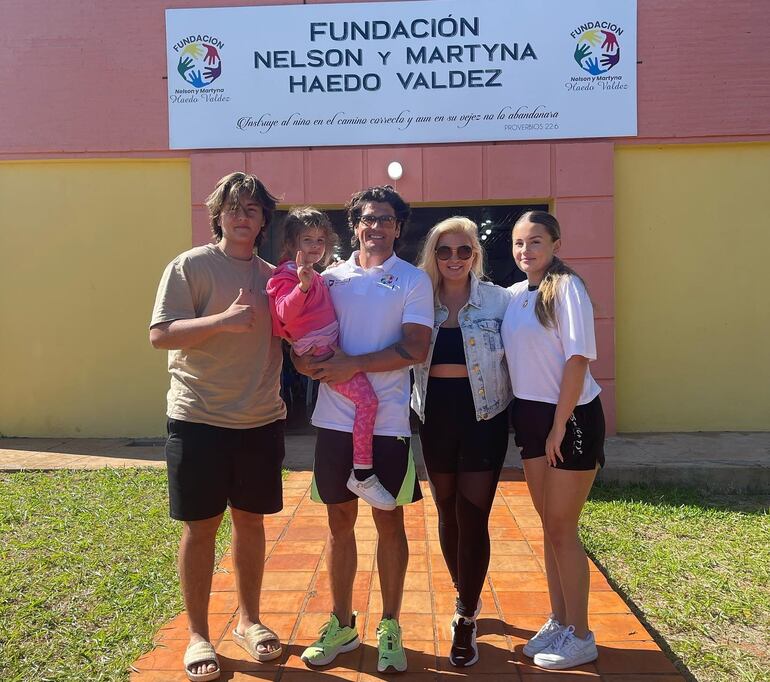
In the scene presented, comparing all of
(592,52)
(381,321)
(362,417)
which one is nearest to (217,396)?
(362,417)

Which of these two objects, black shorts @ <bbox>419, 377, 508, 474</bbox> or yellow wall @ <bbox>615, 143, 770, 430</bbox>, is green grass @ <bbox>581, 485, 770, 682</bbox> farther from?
yellow wall @ <bbox>615, 143, 770, 430</bbox>

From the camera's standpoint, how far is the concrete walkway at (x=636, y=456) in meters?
5.45

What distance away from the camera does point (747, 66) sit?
665 centimetres

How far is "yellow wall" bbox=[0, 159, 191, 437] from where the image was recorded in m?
7.16

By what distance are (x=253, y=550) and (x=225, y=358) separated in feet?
2.95

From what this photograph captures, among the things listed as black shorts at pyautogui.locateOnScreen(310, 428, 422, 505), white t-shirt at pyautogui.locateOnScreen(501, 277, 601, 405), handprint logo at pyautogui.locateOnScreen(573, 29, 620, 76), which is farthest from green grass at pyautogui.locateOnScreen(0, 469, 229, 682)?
handprint logo at pyautogui.locateOnScreen(573, 29, 620, 76)

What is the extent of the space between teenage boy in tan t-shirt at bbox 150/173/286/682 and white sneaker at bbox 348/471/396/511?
45 centimetres

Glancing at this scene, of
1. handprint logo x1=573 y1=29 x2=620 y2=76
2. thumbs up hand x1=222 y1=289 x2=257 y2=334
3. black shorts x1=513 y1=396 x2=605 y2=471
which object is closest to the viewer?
thumbs up hand x1=222 y1=289 x2=257 y2=334

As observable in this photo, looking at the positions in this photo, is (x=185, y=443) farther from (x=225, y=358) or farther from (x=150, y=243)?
(x=150, y=243)

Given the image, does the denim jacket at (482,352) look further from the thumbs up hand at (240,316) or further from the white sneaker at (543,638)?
the white sneaker at (543,638)

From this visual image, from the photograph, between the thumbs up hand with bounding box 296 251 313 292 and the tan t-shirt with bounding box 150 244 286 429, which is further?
the tan t-shirt with bounding box 150 244 286 429

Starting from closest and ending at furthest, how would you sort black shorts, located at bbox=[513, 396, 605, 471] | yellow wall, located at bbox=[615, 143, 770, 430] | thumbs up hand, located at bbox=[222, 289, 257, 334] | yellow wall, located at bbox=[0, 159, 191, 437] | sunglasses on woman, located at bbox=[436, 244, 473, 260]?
1. thumbs up hand, located at bbox=[222, 289, 257, 334]
2. black shorts, located at bbox=[513, 396, 605, 471]
3. sunglasses on woman, located at bbox=[436, 244, 473, 260]
4. yellow wall, located at bbox=[615, 143, 770, 430]
5. yellow wall, located at bbox=[0, 159, 191, 437]

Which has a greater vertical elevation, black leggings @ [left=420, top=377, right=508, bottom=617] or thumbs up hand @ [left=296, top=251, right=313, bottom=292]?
thumbs up hand @ [left=296, top=251, right=313, bottom=292]

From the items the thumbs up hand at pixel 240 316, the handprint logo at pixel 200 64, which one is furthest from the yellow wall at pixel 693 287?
the thumbs up hand at pixel 240 316
